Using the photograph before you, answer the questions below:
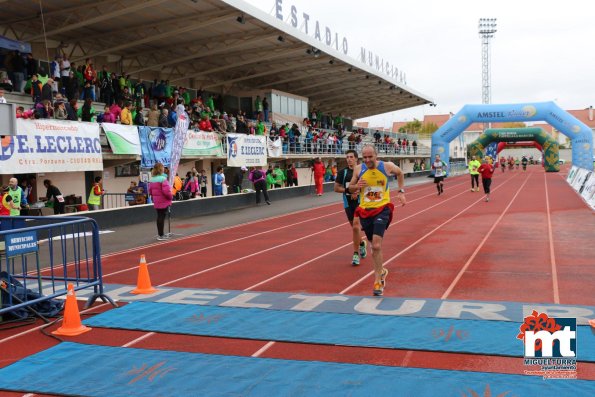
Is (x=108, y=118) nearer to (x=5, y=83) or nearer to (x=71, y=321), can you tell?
(x=5, y=83)

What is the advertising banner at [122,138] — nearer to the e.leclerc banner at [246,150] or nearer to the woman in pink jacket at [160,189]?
the woman in pink jacket at [160,189]

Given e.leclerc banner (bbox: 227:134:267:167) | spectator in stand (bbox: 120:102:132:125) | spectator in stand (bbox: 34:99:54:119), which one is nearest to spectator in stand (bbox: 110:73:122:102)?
spectator in stand (bbox: 120:102:132:125)

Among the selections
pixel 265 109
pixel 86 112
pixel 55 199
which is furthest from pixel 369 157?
pixel 265 109

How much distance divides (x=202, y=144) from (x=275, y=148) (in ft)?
23.9

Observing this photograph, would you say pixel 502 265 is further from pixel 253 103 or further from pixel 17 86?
pixel 253 103

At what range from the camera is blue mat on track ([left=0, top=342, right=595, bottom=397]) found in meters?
4.43

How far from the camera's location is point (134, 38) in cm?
2511

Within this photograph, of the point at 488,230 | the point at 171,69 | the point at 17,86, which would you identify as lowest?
the point at 488,230

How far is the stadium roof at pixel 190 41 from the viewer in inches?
806

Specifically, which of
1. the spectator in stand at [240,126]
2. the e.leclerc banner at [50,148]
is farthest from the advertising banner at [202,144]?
the e.leclerc banner at [50,148]

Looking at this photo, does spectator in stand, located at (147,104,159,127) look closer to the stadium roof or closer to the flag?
the stadium roof

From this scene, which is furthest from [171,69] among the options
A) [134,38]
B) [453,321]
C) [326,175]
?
[453,321]

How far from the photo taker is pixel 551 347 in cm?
495

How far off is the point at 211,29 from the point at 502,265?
19156 millimetres
